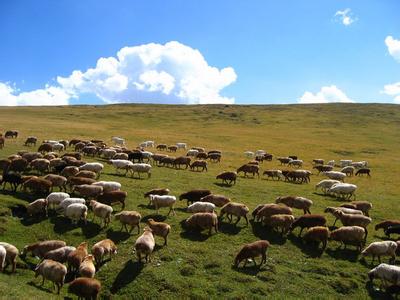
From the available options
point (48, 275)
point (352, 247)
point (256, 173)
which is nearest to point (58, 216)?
point (48, 275)

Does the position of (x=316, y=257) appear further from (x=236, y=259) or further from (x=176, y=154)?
(x=176, y=154)

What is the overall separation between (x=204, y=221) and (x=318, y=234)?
5673 mm

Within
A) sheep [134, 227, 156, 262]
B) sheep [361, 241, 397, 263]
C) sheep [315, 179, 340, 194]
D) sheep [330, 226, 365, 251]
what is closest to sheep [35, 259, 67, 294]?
sheep [134, 227, 156, 262]

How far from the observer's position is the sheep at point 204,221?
2158cm

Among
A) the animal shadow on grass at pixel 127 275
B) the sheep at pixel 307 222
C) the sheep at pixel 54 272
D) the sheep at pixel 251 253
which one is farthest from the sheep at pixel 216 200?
the sheep at pixel 54 272

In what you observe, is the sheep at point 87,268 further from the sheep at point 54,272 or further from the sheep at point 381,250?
the sheep at point 381,250

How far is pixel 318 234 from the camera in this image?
68.6 ft

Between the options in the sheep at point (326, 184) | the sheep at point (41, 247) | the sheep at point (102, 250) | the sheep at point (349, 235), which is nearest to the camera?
the sheep at point (102, 250)

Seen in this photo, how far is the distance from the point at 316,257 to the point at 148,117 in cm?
8978

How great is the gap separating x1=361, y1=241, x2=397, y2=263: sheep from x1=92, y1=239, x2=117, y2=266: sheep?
11531 millimetres

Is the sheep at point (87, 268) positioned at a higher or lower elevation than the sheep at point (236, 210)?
lower

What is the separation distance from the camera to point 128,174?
35.3m

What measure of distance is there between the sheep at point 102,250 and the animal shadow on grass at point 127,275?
0.95 metres

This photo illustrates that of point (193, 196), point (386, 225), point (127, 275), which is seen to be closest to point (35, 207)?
point (127, 275)
